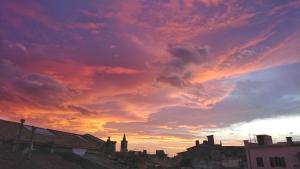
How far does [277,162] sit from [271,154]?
160cm

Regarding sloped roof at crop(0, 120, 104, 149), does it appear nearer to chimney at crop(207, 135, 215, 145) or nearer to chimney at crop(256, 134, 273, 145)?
chimney at crop(207, 135, 215, 145)

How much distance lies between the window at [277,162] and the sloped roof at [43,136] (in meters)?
32.7

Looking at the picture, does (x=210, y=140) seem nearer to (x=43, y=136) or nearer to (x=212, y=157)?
(x=212, y=157)

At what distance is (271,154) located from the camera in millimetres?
45656

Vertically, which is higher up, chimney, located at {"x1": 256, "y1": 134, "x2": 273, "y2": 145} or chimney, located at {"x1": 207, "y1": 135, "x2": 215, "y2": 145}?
chimney, located at {"x1": 207, "y1": 135, "x2": 215, "y2": 145}

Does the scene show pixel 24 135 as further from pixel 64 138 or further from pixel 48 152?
pixel 64 138

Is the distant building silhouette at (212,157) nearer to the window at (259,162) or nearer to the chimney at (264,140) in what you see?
the chimney at (264,140)

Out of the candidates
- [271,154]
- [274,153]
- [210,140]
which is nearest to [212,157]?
[210,140]

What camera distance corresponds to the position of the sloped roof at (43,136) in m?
38.3

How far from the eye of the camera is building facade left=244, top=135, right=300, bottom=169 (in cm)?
4288

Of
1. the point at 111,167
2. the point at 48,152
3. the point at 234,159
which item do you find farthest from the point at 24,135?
the point at 234,159

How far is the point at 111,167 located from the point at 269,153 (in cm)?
2679

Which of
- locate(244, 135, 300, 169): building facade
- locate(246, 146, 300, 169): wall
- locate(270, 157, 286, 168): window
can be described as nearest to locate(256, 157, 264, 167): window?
locate(244, 135, 300, 169): building facade

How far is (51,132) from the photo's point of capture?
157 feet
